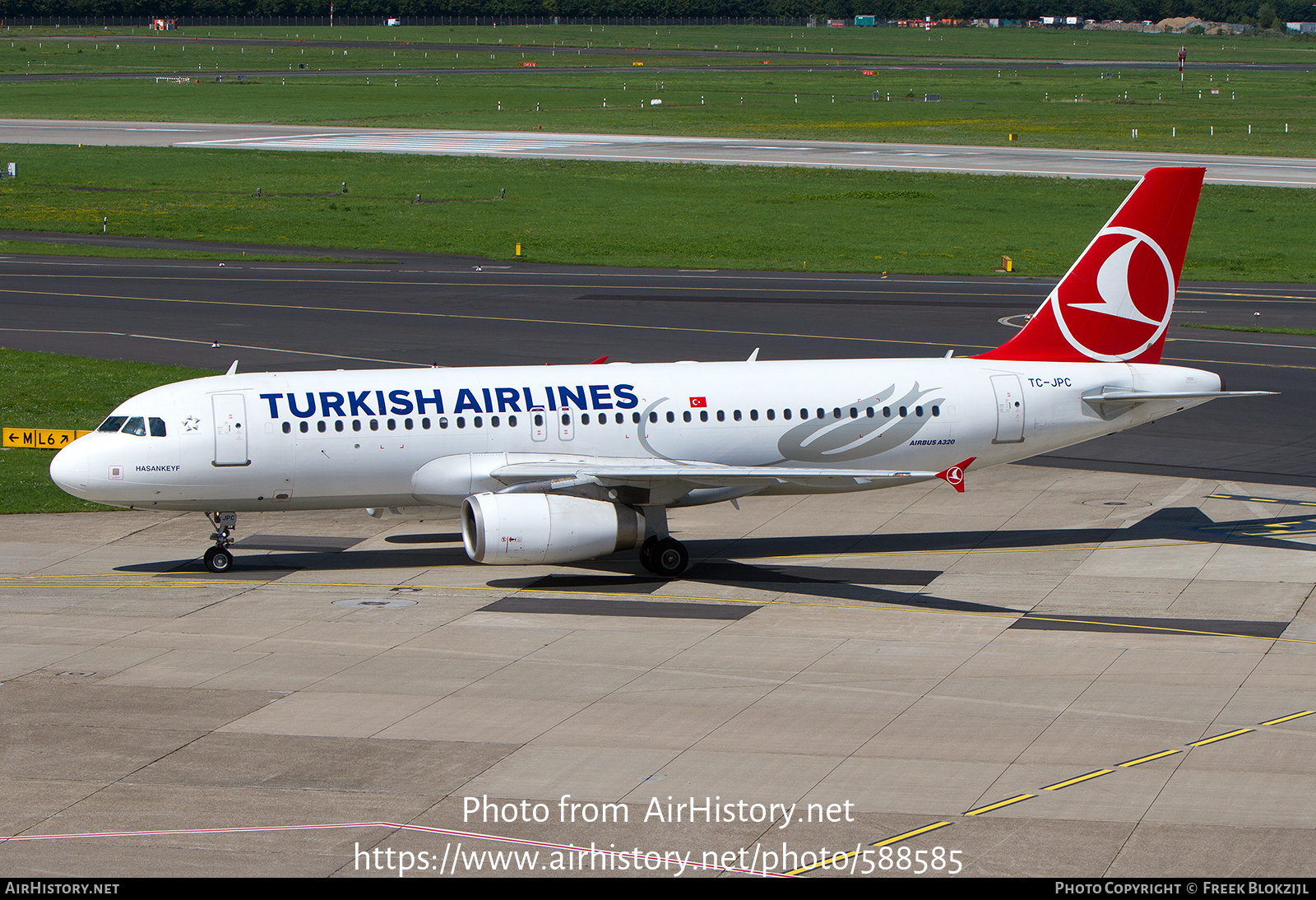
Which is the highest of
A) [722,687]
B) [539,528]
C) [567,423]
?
[567,423]

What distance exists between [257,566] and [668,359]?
22767mm

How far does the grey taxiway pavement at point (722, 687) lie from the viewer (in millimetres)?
19969

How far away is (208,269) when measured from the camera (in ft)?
255

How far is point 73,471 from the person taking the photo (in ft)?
107

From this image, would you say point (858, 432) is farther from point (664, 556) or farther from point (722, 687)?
point (722, 687)

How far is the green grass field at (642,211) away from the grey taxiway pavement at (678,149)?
5.27 m

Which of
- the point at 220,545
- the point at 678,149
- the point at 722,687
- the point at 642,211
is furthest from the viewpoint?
the point at 678,149

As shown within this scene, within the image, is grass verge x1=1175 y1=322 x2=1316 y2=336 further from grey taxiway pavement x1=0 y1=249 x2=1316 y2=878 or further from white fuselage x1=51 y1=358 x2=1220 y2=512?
white fuselage x1=51 y1=358 x2=1220 y2=512

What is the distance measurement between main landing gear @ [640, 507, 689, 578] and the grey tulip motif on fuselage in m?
3.35

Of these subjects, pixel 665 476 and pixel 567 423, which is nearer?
pixel 665 476

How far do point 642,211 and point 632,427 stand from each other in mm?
62339

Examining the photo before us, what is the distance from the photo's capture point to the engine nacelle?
102ft

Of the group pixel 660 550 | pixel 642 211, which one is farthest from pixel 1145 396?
pixel 642 211
